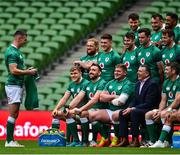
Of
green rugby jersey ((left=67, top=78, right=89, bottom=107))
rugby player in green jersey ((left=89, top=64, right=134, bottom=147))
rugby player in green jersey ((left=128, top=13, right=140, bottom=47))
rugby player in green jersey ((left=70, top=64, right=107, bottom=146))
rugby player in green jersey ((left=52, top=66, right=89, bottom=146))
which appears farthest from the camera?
green rugby jersey ((left=67, top=78, right=89, bottom=107))

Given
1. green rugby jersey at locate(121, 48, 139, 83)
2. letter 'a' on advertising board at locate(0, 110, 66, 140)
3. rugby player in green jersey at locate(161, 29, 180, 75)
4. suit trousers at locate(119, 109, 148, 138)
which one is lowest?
letter 'a' on advertising board at locate(0, 110, 66, 140)

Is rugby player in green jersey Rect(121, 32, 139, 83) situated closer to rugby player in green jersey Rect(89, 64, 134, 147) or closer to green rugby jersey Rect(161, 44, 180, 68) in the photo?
rugby player in green jersey Rect(89, 64, 134, 147)

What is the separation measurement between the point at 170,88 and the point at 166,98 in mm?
190

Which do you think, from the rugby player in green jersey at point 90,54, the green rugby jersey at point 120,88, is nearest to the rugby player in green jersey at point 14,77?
the rugby player in green jersey at point 90,54

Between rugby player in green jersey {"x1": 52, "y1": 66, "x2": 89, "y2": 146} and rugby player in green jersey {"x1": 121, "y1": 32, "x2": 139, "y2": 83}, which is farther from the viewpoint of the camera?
rugby player in green jersey {"x1": 52, "y1": 66, "x2": 89, "y2": 146}

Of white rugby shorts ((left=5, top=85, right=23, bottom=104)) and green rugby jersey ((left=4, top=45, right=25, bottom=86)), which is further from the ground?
green rugby jersey ((left=4, top=45, right=25, bottom=86))

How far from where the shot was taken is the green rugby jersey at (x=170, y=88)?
15.0 metres

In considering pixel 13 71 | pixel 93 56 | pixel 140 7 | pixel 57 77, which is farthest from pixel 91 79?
pixel 140 7

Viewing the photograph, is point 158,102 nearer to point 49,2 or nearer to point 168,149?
point 168,149

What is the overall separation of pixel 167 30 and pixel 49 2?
34.6 ft

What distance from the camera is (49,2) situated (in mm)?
25312

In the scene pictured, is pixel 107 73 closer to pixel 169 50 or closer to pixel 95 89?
pixel 95 89

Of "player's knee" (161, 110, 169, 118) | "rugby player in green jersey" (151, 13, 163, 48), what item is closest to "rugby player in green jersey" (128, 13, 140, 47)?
"rugby player in green jersey" (151, 13, 163, 48)

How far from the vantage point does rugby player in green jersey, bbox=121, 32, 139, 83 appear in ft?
52.0
